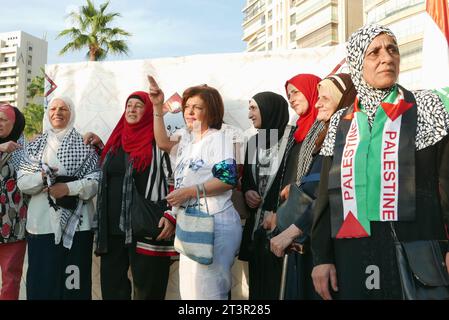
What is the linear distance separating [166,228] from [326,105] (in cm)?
130

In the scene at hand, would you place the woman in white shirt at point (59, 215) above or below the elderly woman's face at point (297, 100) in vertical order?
below

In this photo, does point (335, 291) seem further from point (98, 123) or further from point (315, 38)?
point (315, 38)

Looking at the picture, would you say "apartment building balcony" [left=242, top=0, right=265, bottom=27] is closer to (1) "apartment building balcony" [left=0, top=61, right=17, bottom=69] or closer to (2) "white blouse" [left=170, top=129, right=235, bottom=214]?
(1) "apartment building balcony" [left=0, top=61, right=17, bottom=69]

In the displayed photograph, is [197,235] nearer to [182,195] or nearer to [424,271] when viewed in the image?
[182,195]

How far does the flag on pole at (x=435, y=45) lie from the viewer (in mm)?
2848

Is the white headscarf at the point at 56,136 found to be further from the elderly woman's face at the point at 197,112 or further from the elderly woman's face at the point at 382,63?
the elderly woman's face at the point at 382,63

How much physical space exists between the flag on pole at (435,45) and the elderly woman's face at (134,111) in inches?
80.4

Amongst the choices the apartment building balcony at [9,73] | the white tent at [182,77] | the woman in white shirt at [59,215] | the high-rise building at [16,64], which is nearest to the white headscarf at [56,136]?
the woman in white shirt at [59,215]

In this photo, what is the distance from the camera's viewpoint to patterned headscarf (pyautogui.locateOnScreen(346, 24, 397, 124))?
1.86 meters

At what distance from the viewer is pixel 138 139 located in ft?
10.8

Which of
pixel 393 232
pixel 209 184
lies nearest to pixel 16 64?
pixel 209 184

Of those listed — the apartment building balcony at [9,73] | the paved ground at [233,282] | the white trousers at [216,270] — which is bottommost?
the paved ground at [233,282]

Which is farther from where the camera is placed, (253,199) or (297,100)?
(253,199)

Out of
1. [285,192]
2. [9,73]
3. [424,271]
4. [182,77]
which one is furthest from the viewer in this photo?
[9,73]
